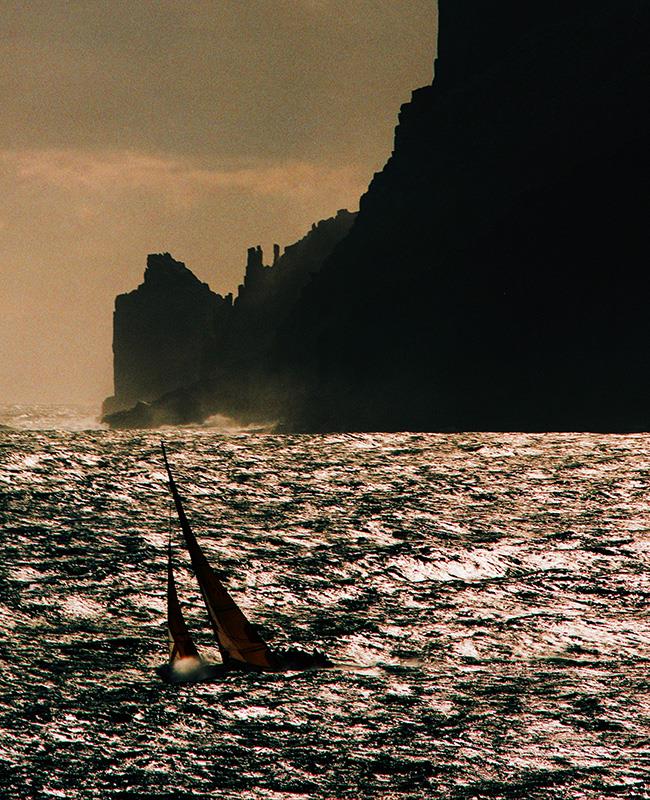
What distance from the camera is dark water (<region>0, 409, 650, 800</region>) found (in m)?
32.9

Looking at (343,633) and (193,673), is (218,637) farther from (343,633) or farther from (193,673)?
(343,633)

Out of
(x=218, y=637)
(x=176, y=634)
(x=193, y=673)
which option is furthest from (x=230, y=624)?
(x=193, y=673)

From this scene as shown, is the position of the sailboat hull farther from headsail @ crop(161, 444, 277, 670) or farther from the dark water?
headsail @ crop(161, 444, 277, 670)

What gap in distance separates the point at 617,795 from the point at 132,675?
19.3 meters

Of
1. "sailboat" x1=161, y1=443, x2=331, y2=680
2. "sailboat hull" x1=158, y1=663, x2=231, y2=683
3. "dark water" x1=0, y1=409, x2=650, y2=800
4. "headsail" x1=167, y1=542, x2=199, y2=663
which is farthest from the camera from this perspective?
"headsail" x1=167, y1=542, x2=199, y2=663

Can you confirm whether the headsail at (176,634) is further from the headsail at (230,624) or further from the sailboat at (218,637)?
the headsail at (230,624)

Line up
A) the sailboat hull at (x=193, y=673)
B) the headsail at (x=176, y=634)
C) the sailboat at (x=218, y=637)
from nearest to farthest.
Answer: the sailboat hull at (x=193, y=673)
the sailboat at (x=218, y=637)
the headsail at (x=176, y=634)

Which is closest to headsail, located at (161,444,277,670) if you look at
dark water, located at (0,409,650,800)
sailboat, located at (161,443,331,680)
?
sailboat, located at (161,443,331,680)

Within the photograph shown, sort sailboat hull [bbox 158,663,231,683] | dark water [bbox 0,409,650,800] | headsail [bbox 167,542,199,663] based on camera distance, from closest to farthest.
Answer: dark water [bbox 0,409,650,800] < sailboat hull [bbox 158,663,231,683] < headsail [bbox 167,542,199,663]

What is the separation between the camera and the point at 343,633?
157 feet

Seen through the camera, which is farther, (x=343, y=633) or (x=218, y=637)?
(x=343, y=633)

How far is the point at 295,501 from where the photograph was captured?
80250 mm

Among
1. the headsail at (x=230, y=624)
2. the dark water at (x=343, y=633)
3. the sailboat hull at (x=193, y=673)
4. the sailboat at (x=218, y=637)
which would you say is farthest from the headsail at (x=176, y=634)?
the dark water at (x=343, y=633)

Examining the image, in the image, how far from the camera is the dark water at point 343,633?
32.9m
